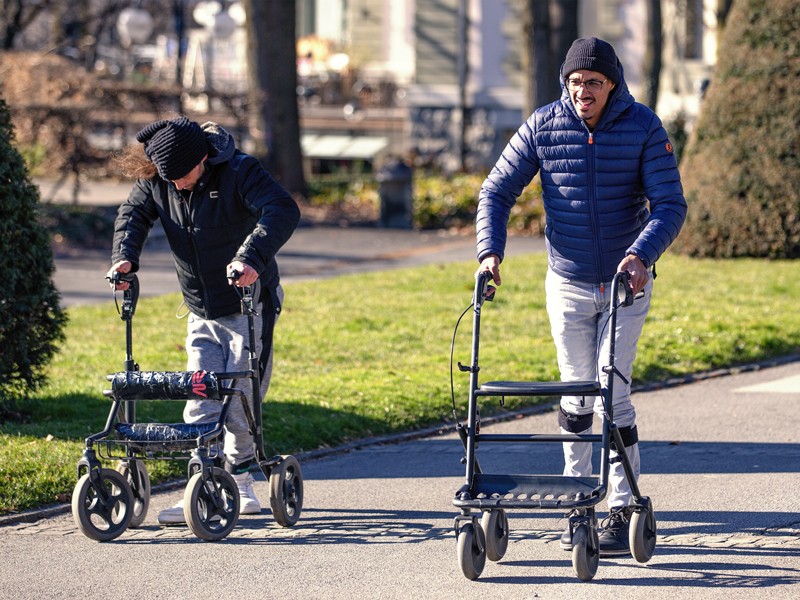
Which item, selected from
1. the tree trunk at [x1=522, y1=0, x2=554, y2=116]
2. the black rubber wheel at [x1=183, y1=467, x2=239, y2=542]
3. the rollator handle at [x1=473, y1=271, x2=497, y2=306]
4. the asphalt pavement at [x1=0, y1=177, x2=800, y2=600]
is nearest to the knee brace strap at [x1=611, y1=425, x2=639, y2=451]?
the asphalt pavement at [x1=0, y1=177, x2=800, y2=600]

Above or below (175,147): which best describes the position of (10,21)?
above

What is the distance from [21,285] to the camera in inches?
Result: 301

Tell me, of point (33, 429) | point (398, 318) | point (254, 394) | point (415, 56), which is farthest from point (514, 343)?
point (415, 56)

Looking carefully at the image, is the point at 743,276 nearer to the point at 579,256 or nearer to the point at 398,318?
the point at 398,318

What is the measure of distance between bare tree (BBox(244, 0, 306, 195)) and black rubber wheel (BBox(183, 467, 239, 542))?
15918 millimetres

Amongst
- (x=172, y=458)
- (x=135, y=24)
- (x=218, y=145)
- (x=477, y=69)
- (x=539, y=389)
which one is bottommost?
(x=172, y=458)

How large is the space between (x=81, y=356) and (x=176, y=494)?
368 centimetres

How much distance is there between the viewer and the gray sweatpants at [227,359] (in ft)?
20.1

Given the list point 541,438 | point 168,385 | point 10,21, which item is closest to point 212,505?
point 168,385

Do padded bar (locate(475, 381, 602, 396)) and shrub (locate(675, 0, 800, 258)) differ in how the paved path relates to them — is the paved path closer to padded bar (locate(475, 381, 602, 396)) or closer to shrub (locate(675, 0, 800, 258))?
padded bar (locate(475, 381, 602, 396))

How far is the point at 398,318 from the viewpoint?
11727mm

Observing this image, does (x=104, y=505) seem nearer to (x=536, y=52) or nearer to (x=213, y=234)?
(x=213, y=234)

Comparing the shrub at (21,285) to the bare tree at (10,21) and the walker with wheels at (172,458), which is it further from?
the bare tree at (10,21)

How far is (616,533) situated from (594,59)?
1857mm
